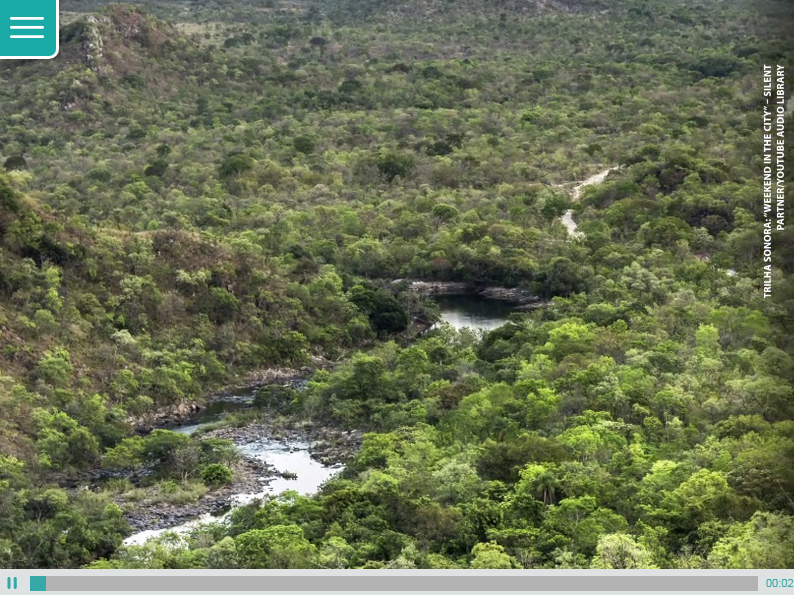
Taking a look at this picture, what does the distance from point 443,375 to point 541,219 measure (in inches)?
693

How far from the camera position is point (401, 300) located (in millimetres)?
39344

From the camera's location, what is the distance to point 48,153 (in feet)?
190

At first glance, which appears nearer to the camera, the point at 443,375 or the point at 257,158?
the point at 443,375

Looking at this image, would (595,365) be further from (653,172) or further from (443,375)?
(653,172)

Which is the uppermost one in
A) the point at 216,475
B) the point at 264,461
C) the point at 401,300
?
the point at 216,475

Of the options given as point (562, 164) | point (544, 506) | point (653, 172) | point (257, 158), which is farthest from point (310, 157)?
point (544, 506)

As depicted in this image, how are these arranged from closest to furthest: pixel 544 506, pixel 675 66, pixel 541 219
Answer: pixel 544 506 < pixel 541 219 < pixel 675 66

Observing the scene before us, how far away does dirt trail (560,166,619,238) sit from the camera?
46612 mm
